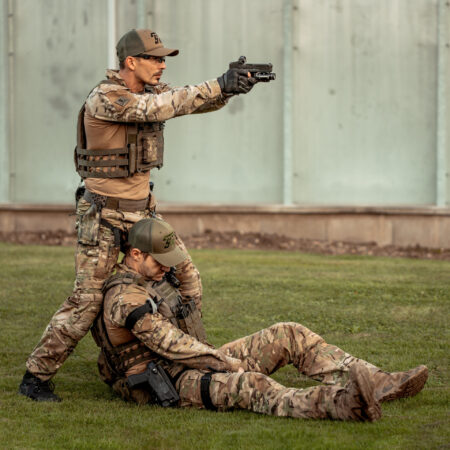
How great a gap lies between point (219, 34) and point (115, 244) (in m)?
8.83

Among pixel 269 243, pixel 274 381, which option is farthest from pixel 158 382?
pixel 269 243

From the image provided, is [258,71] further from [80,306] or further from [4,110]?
[4,110]

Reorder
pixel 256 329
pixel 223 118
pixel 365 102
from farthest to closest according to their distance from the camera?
1. pixel 223 118
2. pixel 365 102
3. pixel 256 329

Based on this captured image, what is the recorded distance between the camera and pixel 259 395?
17.6 feet

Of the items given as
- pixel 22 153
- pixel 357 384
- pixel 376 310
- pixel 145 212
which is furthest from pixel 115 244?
pixel 22 153

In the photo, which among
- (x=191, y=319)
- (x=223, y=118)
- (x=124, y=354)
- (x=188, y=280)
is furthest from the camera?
(x=223, y=118)

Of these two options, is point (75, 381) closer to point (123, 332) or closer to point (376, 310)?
point (123, 332)

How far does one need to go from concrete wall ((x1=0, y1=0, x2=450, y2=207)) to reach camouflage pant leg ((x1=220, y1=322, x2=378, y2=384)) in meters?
8.08

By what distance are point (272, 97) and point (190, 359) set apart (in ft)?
30.2

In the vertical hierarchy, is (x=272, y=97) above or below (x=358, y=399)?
above

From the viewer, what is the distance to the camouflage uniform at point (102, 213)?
5887mm

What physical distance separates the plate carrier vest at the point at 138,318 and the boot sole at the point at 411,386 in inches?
46.9

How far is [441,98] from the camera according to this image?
1341 cm

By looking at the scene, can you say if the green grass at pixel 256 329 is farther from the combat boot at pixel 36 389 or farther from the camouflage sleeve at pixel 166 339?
the camouflage sleeve at pixel 166 339
